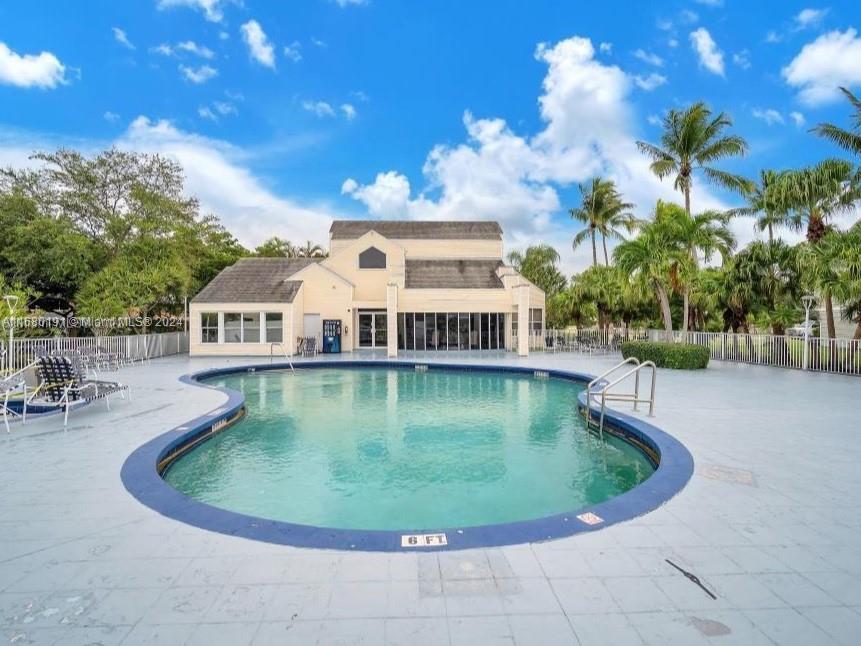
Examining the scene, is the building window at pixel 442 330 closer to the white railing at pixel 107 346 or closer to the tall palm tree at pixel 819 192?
the white railing at pixel 107 346

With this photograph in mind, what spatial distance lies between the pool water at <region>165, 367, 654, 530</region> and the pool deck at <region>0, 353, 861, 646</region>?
1.30m

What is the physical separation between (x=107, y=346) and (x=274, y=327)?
6475 mm

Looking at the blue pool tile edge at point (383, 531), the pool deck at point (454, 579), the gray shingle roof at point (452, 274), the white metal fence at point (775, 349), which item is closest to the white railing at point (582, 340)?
the white metal fence at point (775, 349)

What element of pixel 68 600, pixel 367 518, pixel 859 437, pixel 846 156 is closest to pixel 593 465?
pixel 367 518

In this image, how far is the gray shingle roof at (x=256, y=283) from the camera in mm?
21656

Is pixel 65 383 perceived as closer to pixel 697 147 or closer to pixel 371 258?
pixel 371 258

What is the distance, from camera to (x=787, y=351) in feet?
51.8

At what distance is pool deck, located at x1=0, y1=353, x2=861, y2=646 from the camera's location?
2445 millimetres

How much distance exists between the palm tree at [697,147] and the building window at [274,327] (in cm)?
2093

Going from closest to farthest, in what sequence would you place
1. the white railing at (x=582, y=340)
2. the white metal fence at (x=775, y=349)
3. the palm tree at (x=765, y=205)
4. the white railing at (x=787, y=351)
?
the white railing at (x=787, y=351) < the white metal fence at (x=775, y=349) < the palm tree at (x=765, y=205) < the white railing at (x=582, y=340)

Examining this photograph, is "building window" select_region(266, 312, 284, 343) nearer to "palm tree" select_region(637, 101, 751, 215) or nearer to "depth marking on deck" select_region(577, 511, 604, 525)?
"depth marking on deck" select_region(577, 511, 604, 525)

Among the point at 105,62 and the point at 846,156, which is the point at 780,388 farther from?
the point at 105,62

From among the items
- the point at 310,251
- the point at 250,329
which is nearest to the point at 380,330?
the point at 250,329

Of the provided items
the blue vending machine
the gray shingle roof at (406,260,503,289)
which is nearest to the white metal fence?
the gray shingle roof at (406,260,503,289)
